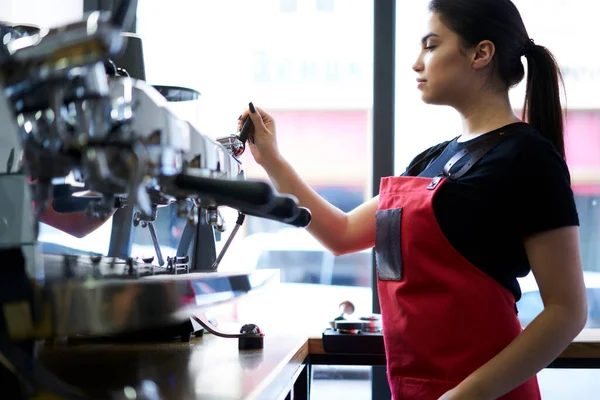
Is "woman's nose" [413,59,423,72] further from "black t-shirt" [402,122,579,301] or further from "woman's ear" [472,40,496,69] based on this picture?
"black t-shirt" [402,122,579,301]

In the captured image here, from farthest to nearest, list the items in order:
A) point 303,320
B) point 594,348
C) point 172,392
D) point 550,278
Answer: point 303,320
point 594,348
point 550,278
point 172,392

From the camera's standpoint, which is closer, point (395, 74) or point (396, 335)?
point (396, 335)

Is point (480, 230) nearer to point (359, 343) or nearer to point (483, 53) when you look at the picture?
point (483, 53)

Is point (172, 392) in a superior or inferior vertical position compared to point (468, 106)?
inferior

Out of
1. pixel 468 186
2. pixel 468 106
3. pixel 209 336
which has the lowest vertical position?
pixel 209 336

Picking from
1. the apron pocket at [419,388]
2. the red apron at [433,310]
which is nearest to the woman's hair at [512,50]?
the red apron at [433,310]

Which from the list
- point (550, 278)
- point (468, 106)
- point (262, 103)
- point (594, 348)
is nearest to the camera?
point (550, 278)

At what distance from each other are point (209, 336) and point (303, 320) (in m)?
0.61

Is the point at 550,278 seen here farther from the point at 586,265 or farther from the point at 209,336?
the point at 586,265

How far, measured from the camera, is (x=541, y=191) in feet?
3.77

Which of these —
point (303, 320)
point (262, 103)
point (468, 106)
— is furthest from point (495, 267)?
point (262, 103)

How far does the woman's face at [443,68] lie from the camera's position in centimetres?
131

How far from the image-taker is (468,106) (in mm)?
1345

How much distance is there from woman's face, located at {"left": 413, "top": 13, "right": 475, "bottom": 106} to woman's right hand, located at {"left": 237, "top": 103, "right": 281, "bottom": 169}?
13.9 inches
